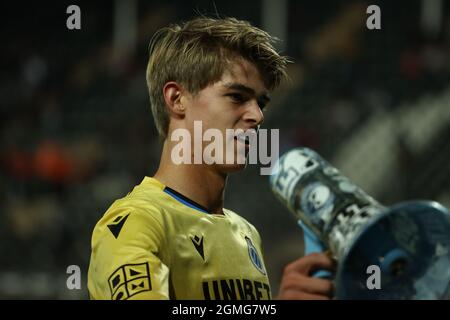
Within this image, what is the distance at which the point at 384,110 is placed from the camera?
28.5 feet

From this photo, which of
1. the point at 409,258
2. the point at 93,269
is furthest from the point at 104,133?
the point at 93,269

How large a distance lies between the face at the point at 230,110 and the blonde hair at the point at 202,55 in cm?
3

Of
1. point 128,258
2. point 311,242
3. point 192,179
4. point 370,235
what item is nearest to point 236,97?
point 192,179

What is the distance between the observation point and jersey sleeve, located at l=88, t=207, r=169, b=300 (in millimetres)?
2004

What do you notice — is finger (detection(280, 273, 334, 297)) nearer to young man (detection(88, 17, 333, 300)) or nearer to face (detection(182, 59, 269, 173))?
young man (detection(88, 17, 333, 300))

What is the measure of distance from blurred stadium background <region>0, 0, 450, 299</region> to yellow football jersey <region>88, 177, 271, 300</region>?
18.3 ft

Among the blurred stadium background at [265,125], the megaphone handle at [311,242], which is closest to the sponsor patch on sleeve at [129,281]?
the megaphone handle at [311,242]

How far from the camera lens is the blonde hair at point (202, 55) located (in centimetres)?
249

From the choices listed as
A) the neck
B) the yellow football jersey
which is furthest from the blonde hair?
the yellow football jersey

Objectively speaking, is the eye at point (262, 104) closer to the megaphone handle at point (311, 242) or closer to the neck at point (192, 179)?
the neck at point (192, 179)

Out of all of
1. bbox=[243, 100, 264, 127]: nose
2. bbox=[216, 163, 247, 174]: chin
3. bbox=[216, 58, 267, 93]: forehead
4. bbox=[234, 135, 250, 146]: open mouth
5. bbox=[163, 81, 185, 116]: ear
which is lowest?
bbox=[216, 163, 247, 174]: chin

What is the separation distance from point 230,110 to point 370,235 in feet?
2.71

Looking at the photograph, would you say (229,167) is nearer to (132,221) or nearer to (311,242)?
(132,221)

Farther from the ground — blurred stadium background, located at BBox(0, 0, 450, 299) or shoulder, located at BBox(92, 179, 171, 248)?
shoulder, located at BBox(92, 179, 171, 248)
